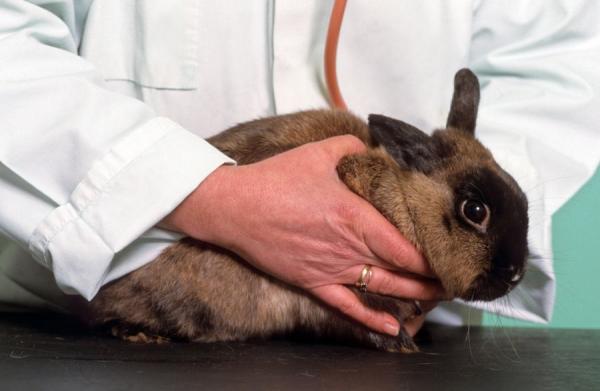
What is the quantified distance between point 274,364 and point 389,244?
336mm

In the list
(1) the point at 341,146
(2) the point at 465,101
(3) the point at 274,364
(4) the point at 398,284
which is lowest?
(3) the point at 274,364

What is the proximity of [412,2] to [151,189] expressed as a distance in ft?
2.76

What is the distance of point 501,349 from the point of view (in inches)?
66.2

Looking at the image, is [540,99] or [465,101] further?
[540,99]

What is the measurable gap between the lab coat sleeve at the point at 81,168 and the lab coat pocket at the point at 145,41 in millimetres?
323

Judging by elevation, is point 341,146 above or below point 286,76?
below

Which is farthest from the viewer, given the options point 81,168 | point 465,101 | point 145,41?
point 145,41

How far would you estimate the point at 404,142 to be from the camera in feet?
5.28

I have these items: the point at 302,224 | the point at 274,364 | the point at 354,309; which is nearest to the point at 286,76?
the point at 302,224

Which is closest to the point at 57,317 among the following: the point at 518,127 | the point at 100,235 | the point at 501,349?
the point at 100,235

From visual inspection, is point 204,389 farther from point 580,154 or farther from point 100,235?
point 580,154

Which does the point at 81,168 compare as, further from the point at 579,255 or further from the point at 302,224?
the point at 579,255

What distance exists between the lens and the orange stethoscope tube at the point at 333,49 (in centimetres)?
177

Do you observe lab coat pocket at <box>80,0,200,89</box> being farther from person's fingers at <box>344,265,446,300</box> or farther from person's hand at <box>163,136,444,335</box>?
person's fingers at <box>344,265,446,300</box>
